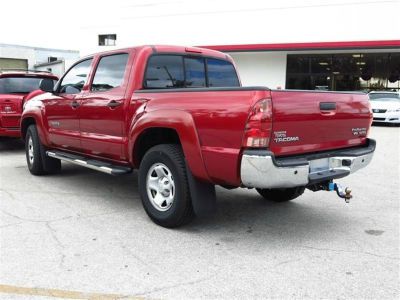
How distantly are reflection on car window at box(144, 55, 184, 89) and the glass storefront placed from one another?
66.7 feet

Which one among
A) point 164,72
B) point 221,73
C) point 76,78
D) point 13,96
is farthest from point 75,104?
point 13,96

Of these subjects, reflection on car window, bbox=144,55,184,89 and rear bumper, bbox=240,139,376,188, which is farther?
reflection on car window, bbox=144,55,184,89

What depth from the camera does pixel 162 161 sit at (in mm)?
4711

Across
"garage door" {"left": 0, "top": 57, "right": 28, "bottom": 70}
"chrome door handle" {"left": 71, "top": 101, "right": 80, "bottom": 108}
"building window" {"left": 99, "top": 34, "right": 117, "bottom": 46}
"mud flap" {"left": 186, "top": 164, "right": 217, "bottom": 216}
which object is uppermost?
"building window" {"left": 99, "top": 34, "right": 117, "bottom": 46}

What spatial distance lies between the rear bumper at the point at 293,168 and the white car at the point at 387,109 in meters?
14.5

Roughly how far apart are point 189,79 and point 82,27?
3186 centimetres

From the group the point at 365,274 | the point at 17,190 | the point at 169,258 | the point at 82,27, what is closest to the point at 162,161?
the point at 169,258

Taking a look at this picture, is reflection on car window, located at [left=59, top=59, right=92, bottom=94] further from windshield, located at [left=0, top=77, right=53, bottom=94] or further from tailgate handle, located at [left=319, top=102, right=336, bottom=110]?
windshield, located at [left=0, top=77, right=53, bottom=94]

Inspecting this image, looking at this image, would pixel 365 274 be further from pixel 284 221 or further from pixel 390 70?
pixel 390 70

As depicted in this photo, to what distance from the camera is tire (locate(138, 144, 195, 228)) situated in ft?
14.8

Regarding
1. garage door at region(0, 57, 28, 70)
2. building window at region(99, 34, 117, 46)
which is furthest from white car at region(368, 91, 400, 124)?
garage door at region(0, 57, 28, 70)

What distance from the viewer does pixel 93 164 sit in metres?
5.72

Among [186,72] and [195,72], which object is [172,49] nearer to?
[186,72]

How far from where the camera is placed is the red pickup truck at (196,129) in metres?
3.94
